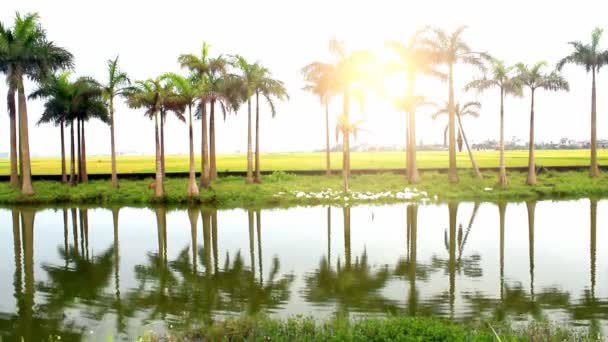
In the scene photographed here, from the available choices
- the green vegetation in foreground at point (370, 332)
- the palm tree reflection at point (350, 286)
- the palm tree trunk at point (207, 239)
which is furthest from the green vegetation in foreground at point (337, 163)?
the green vegetation in foreground at point (370, 332)

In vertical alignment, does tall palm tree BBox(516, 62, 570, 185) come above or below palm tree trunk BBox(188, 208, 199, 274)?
above

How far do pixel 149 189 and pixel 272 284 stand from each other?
27.6 meters

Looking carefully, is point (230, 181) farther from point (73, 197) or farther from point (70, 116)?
point (70, 116)

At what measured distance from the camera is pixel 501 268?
43.4ft

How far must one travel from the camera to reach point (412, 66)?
124ft

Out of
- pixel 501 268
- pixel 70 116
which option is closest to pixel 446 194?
pixel 501 268

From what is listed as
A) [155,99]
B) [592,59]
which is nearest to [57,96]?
[155,99]

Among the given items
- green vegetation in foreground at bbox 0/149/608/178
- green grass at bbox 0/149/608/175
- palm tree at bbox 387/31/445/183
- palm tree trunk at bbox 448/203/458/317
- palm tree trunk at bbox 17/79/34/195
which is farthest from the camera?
green grass at bbox 0/149/608/175

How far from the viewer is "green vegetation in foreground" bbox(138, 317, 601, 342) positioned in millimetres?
7668

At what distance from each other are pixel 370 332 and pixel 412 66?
32862mm

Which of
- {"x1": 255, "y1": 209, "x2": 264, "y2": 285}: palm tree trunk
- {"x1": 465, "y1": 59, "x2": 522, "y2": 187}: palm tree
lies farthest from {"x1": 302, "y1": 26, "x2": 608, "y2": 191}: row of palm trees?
{"x1": 255, "y1": 209, "x2": 264, "y2": 285}: palm tree trunk

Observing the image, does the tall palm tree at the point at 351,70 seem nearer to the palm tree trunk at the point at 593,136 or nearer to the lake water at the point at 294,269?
the lake water at the point at 294,269

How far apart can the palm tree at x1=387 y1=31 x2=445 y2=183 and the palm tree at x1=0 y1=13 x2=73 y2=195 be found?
27.2m

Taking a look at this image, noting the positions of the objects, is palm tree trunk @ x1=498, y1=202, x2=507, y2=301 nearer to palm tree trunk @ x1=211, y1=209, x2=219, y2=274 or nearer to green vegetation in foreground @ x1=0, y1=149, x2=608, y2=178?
palm tree trunk @ x1=211, y1=209, x2=219, y2=274
